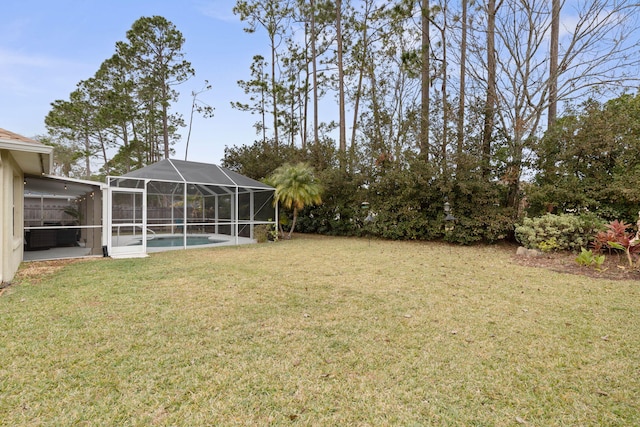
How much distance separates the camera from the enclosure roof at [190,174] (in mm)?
→ 10446

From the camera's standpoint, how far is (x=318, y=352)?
3.02 metres

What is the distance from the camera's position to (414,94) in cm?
1581

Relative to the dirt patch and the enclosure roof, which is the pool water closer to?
the enclosure roof

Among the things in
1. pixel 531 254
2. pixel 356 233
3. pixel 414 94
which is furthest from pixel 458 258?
pixel 414 94

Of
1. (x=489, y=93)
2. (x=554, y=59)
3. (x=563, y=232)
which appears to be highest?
(x=554, y=59)

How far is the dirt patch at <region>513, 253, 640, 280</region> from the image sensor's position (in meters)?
6.18

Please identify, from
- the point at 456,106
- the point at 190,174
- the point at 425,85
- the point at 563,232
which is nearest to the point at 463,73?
the point at 456,106

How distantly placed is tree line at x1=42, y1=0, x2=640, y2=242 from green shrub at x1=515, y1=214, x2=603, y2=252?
1.08m

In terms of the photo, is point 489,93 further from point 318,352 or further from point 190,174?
point 318,352

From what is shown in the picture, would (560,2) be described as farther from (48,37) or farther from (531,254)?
(48,37)

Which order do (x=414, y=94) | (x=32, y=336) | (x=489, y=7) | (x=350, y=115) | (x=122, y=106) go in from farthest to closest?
(x=122, y=106) → (x=350, y=115) → (x=414, y=94) → (x=489, y=7) → (x=32, y=336)

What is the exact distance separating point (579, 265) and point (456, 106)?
23.2 ft

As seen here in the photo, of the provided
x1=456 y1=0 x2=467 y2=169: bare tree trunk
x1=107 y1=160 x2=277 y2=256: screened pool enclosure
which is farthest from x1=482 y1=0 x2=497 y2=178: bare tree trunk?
x1=107 y1=160 x2=277 y2=256: screened pool enclosure

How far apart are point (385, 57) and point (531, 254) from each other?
12.9 m
